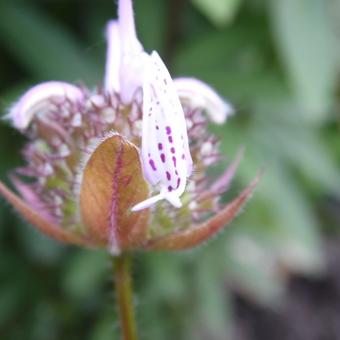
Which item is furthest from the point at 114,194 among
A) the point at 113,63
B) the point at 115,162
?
the point at 113,63

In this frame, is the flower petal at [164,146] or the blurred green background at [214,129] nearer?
the flower petal at [164,146]

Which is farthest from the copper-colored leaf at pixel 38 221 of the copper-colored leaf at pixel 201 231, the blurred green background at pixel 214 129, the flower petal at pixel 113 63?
the blurred green background at pixel 214 129

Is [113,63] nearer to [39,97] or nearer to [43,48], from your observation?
[39,97]

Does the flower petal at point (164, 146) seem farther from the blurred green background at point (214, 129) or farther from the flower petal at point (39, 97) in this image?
the blurred green background at point (214, 129)

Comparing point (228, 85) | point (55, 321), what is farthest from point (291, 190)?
point (55, 321)

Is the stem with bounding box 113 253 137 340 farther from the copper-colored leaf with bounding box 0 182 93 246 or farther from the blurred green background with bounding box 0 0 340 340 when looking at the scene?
the blurred green background with bounding box 0 0 340 340

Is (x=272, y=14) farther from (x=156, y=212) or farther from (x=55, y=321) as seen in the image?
(x=55, y=321)

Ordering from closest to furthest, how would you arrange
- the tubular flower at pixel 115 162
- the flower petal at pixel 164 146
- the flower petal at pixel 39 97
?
the flower petal at pixel 164 146 → the tubular flower at pixel 115 162 → the flower petal at pixel 39 97
